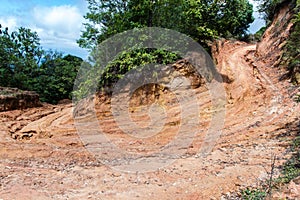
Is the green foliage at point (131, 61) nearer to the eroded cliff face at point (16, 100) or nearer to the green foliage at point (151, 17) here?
the green foliage at point (151, 17)

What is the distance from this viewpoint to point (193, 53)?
1068 cm

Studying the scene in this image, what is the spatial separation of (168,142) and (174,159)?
140 cm

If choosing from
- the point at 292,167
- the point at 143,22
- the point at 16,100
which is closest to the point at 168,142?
the point at 292,167

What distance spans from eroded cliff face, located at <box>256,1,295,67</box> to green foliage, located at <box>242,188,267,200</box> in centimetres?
627

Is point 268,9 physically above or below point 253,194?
above

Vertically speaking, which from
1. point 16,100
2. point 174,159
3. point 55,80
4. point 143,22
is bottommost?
point 174,159

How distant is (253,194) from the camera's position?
382 cm

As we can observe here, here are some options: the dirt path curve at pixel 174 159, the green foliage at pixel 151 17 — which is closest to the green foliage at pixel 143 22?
the green foliage at pixel 151 17

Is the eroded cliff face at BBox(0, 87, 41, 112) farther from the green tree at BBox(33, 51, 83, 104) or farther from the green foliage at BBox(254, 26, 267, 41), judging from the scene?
the green foliage at BBox(254, 26, 267, 41)

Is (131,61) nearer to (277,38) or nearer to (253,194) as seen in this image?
(277,38)

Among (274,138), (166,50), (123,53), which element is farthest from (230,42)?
(274,138)

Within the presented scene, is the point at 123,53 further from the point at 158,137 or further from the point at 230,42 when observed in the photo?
the point at 230,42

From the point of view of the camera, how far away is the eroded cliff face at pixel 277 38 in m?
9.54

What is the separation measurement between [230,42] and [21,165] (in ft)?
36.0
